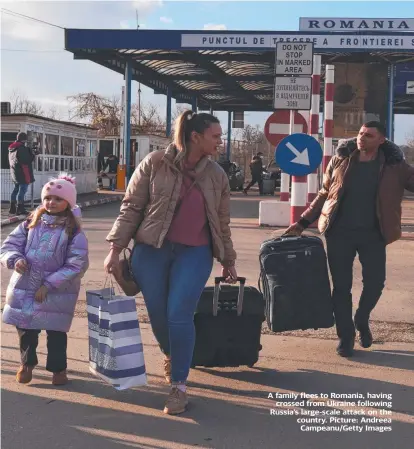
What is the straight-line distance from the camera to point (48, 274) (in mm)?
4250

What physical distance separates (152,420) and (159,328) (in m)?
0.58

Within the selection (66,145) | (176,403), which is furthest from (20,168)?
(176,403)

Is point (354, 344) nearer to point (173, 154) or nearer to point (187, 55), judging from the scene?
point (173, 154)

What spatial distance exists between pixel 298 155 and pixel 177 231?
4899 millimetres

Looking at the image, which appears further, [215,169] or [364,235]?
[364,235]

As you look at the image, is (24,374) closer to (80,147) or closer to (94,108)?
(80,147)

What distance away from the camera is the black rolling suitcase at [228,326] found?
441 centimetres

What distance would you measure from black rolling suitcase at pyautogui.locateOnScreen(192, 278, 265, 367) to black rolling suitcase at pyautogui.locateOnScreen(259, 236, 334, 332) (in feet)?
0.85

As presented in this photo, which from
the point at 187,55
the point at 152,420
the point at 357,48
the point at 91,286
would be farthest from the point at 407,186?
the point at 187,55

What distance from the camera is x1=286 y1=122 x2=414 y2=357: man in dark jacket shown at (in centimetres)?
482

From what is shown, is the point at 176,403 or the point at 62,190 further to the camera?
the point at 62,190

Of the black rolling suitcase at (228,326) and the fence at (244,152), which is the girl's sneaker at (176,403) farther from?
the fence at (244,152)

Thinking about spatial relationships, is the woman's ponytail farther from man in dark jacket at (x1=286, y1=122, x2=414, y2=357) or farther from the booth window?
the booth window

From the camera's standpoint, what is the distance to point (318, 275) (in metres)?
4.77
